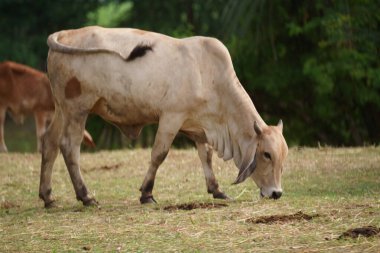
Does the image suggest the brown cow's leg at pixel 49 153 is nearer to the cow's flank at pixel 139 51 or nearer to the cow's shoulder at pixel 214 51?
the cow's flank at pixel 139 51

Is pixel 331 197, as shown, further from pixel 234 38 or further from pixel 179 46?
pixel 234 38

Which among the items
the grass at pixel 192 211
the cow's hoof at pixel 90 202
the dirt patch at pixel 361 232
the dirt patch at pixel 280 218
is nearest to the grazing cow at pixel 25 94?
the grass at pixel 192 211

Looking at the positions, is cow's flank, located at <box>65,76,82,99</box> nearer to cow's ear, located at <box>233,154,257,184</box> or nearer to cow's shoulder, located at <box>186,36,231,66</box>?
cow's shoulder, located at <box>186,36,231,66</box>

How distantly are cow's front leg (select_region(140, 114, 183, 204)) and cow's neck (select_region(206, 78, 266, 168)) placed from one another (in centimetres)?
39

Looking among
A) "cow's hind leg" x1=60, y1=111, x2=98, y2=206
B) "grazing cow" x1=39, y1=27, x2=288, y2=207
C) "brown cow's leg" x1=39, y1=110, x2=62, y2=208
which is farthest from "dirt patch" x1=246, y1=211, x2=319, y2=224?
"brown cow's leg" x1=39, y1=110, x2=62, y2=208

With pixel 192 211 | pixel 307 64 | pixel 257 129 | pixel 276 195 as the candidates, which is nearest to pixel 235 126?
pixel 257 129

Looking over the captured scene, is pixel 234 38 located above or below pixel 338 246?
below

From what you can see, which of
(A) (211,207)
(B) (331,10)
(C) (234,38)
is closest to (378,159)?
(A) (211,207)

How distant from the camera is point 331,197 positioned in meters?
9.21

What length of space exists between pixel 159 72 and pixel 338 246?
3.22m

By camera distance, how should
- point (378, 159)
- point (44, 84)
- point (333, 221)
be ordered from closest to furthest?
point (333, 221), point (378, 159), point (44, 84)

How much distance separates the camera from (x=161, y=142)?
955 centimetres

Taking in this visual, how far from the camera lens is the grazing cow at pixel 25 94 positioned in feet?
52.7

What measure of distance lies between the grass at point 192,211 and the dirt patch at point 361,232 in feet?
0.23
